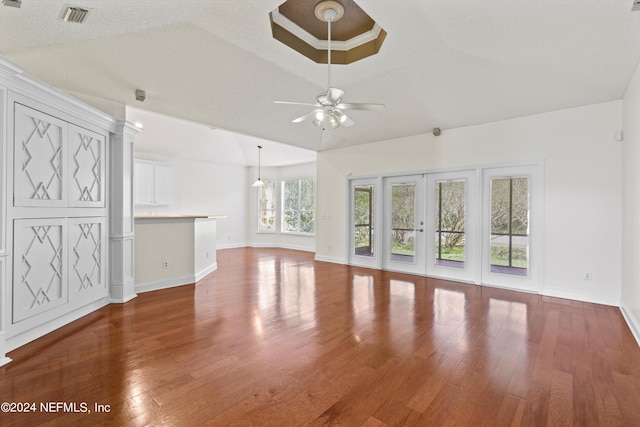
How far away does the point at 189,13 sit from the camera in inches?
131

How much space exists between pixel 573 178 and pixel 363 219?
386 centimetres

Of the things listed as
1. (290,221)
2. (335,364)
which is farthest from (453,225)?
(290,221)

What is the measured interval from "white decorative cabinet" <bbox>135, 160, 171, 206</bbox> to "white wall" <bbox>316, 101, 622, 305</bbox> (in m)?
7.68

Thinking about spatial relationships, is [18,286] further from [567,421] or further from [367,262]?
[367,262]

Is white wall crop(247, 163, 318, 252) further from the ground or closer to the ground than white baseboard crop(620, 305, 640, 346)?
further from the ground

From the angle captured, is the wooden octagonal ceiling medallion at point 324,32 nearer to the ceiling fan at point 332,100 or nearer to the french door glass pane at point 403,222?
the ceiling fan at point 332,100

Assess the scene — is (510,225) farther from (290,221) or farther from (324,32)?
(290,221)

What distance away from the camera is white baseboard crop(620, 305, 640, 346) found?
3.12 metres

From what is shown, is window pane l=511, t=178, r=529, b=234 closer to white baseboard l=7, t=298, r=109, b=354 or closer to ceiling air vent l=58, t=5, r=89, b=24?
ceiling air vent l=58, t=5, r=89, b=24

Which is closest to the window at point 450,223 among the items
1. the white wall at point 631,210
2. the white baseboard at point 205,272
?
the white wall at point 631,210

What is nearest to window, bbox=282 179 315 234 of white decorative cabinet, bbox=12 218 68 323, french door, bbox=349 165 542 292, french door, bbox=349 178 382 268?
french door, bbox=349 178 382 268

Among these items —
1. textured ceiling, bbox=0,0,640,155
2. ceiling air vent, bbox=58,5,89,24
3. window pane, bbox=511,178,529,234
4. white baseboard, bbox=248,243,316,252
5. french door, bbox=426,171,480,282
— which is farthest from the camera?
white baseboard, bbox=248,243,316,252

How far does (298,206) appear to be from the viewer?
10422 millimetres

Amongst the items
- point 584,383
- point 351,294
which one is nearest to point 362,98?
point 351,294
